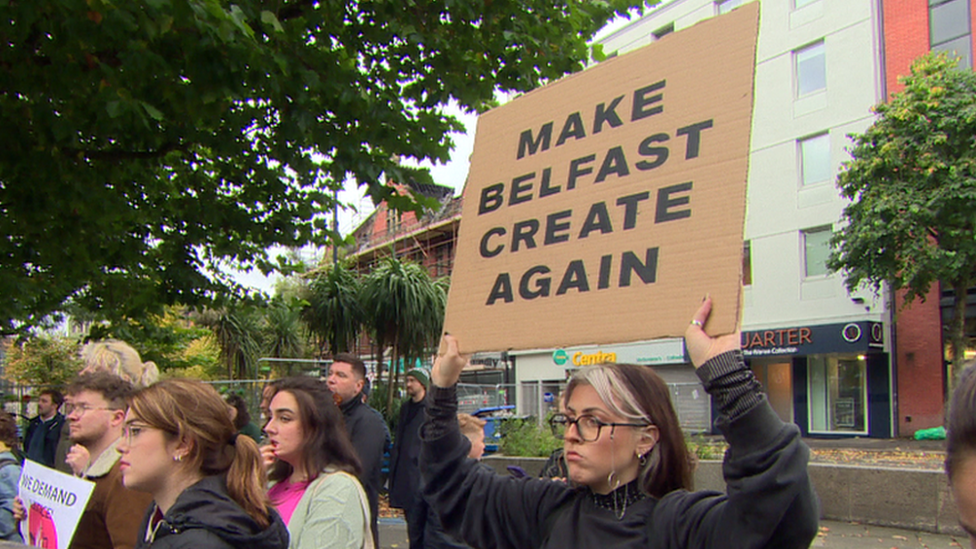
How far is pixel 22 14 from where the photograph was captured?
15.6ft

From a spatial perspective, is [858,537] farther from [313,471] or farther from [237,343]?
[237,343]

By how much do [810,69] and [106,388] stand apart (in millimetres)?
25863

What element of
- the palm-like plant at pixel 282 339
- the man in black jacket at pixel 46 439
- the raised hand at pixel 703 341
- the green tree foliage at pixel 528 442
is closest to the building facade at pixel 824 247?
the palm-like plant at pixel 282 339

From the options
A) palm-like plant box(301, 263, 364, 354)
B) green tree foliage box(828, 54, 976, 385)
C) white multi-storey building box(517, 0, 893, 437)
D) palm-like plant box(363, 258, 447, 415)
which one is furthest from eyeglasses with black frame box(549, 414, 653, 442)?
white multi-storey building box(517, 0, 893, 437)

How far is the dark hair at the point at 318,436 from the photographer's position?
338 centimetres

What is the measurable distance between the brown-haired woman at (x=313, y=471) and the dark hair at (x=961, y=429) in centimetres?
259

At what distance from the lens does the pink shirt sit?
3.28m

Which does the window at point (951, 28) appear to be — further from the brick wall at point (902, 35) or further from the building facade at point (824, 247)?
the brick wall at point (902, 35)

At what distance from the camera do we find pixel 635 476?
6.77 feet

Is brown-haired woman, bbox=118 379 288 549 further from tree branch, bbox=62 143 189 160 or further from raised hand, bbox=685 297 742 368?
tree branch, bbox=62 143 189 160

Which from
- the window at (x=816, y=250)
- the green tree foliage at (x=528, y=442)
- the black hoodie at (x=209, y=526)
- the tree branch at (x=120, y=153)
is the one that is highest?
the window at (x=816, y=250)

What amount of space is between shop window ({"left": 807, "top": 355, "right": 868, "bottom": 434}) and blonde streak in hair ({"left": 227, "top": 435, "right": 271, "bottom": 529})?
23978 millimetres

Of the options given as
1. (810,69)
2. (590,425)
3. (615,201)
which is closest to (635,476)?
(590,425)

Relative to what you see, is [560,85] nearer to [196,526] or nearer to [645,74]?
[645,74]
